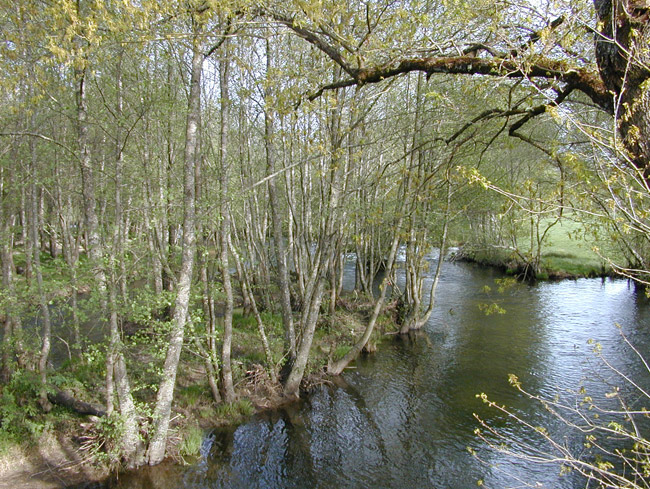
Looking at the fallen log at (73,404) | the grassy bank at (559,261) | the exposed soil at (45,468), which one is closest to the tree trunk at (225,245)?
the fallen log at (73,404)

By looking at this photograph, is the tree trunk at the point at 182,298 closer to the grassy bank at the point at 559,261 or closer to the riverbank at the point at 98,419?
the riverbank at the point at 98,419

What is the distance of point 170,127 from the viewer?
12.8 metres

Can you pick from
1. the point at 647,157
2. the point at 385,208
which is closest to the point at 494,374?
the point at 385,208

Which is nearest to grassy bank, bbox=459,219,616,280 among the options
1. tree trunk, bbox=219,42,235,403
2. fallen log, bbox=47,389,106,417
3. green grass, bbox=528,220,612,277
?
green grass, bbox=528,220,612,277

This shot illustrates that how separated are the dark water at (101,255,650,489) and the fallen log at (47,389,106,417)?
165 cm

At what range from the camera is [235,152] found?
1773cm

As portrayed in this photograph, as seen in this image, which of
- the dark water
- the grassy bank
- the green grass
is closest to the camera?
the dark water

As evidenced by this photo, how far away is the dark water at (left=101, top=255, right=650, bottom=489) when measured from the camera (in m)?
8.43

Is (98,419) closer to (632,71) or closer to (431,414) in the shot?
(431,414)

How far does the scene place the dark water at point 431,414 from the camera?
843 cm

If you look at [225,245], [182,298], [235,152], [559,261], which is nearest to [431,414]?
[225,245]

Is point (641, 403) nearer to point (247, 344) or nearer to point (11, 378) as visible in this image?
point (247, 344)

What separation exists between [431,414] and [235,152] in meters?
12.2

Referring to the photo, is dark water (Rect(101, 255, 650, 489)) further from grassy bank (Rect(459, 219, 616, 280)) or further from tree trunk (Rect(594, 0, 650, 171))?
grassy bank (Rect(459, 219, 616, 280))
